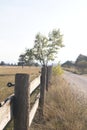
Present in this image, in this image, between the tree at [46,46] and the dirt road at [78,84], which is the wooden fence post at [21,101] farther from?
the tree at [46,46]

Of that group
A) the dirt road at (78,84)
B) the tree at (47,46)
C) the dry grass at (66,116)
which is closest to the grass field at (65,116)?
the dry grass at (66,116)

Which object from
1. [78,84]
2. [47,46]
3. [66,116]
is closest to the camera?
[66,116]

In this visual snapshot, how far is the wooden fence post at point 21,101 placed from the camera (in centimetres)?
514

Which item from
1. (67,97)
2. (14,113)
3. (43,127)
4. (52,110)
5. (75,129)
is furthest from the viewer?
(67,97)

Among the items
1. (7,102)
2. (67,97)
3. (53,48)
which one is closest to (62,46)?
(53,48)

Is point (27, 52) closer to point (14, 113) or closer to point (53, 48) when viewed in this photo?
point (53, 48)

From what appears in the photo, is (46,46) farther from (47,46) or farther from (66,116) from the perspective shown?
(66,116)

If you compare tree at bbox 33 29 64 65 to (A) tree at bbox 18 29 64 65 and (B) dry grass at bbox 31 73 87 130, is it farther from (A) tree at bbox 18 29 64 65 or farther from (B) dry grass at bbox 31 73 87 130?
(B) dry grass at bbox 31 73 87 130

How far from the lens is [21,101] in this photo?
16.9 ft

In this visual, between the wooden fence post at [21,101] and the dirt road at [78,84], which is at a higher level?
the wooden fence post at [21,101]

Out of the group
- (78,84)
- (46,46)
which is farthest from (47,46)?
(78,84)

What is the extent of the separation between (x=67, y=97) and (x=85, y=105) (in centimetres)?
70

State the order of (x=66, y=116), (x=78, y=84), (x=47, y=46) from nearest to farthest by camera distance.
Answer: (x=66, y=116) → (x=78, y=84) → (x=47, y=46)

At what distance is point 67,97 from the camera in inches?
359
